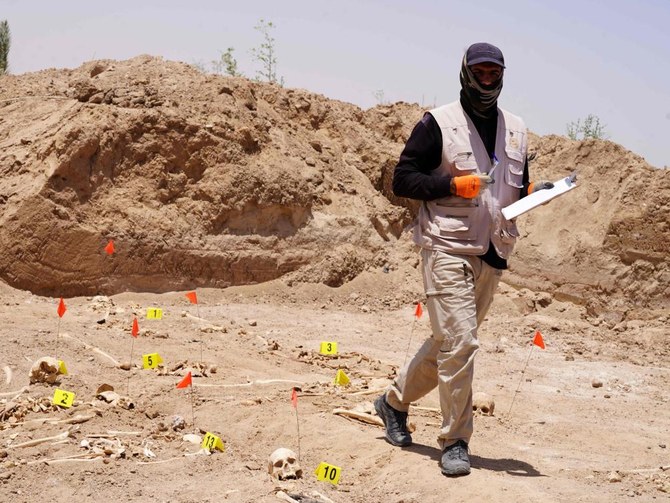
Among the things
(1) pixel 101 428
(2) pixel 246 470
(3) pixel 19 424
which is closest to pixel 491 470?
(2) pixel 246 470

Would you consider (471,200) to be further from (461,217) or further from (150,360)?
(150,360)

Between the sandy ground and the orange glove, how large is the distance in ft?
4.94

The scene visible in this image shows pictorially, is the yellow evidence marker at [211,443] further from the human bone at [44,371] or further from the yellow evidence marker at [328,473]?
→ the human bone at [44,371]

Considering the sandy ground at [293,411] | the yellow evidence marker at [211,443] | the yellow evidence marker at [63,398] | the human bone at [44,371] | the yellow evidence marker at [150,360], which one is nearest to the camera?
the sandy ground at [293,411]

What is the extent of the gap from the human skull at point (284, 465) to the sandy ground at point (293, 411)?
51mm

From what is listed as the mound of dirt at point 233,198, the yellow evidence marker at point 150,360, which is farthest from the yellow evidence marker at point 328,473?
the mound of dirt at point 233,198

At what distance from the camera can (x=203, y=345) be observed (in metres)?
9.02

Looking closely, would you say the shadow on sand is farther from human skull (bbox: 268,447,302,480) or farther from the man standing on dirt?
human skull (bbox: 268,447,302,480)

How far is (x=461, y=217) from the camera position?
5543 mm

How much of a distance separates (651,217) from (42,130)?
7.75 m

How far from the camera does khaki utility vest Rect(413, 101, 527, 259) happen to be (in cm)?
553

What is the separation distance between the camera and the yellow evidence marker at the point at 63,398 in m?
6.62

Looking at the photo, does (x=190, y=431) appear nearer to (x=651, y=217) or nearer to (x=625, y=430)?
(x=625, y=430)

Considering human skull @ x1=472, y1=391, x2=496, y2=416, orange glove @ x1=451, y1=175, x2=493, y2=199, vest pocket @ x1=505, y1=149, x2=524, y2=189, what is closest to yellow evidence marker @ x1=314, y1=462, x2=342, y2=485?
orange glove @ x1=451, y1=175, x2=493, y2=199
